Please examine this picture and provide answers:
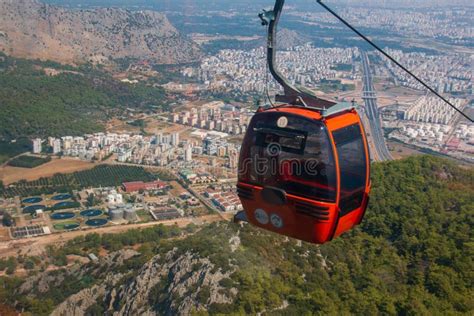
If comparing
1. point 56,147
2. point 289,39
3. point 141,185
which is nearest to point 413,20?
point 289,39

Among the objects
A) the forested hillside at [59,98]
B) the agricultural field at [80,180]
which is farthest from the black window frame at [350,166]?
the forested hillside at [59,98]

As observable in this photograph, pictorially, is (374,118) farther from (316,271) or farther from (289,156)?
(289,156)

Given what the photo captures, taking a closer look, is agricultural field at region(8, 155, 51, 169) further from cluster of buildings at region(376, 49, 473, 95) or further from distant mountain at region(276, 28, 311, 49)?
distant mountain at region(276, 28, 311, 49)

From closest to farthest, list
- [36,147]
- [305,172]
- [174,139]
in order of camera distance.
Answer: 1. [305,172]
2. [36,147]
3. [174,139]

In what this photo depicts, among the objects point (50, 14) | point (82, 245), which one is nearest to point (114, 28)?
point (50, 14)

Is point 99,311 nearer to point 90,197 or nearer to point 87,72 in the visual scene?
point 90,197

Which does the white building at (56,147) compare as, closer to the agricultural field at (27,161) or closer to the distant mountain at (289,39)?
the agricultural field at (27,161)

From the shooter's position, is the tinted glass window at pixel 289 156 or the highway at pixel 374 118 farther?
the highway at pixel 374 118
